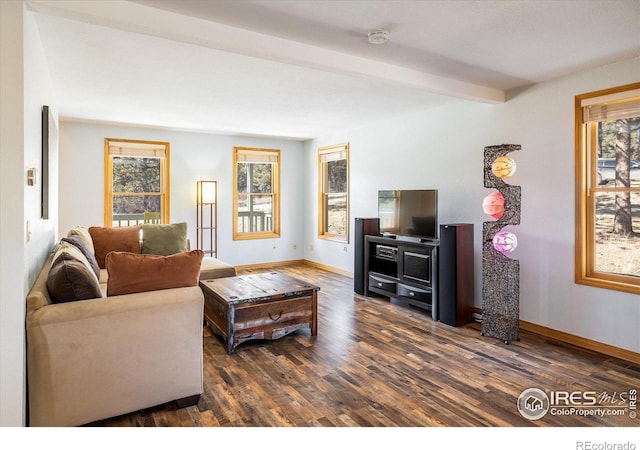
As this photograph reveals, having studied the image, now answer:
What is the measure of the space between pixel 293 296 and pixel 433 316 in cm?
166

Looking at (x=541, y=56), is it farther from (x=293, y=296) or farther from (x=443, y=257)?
(x=293, y=296)

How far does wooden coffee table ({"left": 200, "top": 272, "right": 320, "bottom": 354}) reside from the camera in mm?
3438

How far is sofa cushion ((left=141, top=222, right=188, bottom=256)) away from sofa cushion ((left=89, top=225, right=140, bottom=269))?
115mm

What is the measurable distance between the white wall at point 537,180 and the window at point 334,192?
1.63 meters

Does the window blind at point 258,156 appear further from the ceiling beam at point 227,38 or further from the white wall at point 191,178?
the ceiling beam at point 227,38

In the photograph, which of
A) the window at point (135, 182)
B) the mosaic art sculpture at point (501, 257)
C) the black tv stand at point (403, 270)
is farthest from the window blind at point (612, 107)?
the window at point (135, 182)

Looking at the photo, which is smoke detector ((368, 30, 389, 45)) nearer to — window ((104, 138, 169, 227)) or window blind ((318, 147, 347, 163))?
window blind ((318, 147, 347, 163))

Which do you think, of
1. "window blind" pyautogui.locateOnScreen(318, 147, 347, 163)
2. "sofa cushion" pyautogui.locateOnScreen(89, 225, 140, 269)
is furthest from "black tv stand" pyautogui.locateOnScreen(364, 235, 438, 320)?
"sofa cushion" pyautogui.locateOnScreen(89, 225, 140, 269)

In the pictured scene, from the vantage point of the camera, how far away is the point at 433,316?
172 inches

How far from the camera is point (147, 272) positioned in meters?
2.53

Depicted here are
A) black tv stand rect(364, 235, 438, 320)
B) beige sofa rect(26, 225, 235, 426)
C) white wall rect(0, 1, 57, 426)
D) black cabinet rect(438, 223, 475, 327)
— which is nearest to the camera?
white wall rect(0, 1, 57, 426)

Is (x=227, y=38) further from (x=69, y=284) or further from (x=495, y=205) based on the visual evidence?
(x=495, y=205)

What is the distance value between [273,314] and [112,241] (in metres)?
2.49
